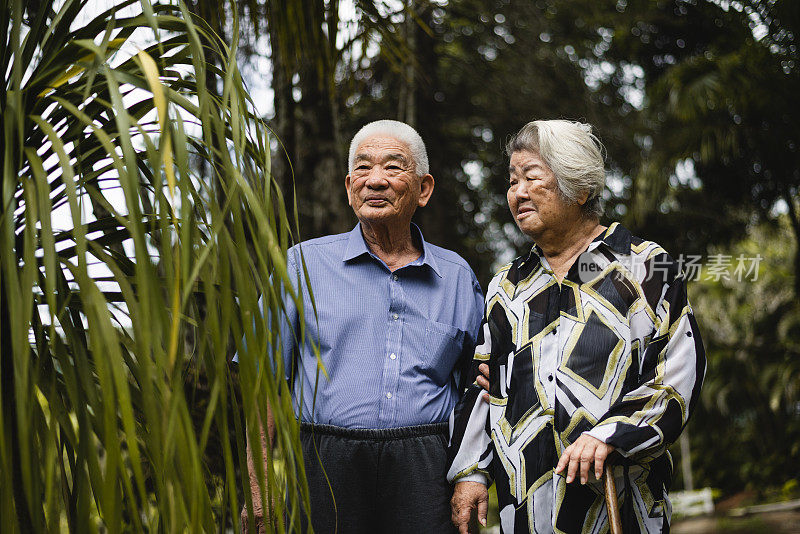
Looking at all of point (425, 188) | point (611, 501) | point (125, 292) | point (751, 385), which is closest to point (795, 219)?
point (751, 385)

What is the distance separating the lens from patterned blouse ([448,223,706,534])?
4.97 feet

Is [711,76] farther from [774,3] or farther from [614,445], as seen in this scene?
[614,445]

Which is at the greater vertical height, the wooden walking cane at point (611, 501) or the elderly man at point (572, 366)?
the elderly man at point (572, 366)

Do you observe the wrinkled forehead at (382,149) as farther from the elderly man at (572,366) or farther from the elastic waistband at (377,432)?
the elastic waistband at (377,432)

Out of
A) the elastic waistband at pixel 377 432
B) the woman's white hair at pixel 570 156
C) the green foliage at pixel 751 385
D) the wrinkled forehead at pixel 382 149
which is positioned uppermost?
the wrinkled forehead at pixel 382 149

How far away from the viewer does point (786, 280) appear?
9.53m

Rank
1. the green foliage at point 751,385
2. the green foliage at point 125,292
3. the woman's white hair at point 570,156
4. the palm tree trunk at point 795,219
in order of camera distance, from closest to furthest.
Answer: the green foliage at point 125,292 → the woman's white hair at point 570,156 → the palm tree trunk at point 795,219 → the green foliage at point 751,385

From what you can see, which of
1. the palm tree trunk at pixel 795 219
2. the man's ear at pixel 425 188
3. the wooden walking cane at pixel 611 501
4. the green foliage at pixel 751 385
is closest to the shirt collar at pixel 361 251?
the man's ear at pixel 425 188

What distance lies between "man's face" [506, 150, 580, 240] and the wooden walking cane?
55 centimetres

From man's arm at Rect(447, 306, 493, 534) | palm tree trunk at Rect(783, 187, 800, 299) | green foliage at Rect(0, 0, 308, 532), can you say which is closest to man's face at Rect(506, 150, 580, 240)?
man's arm at Rect(447, 306, 493, 534)

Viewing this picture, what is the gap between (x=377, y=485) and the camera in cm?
173

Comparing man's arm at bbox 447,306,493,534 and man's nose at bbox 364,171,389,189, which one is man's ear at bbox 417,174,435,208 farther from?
man's arm at bbox 447,306,493,534

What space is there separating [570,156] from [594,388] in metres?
0.52

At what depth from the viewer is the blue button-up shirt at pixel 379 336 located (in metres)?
1.76
